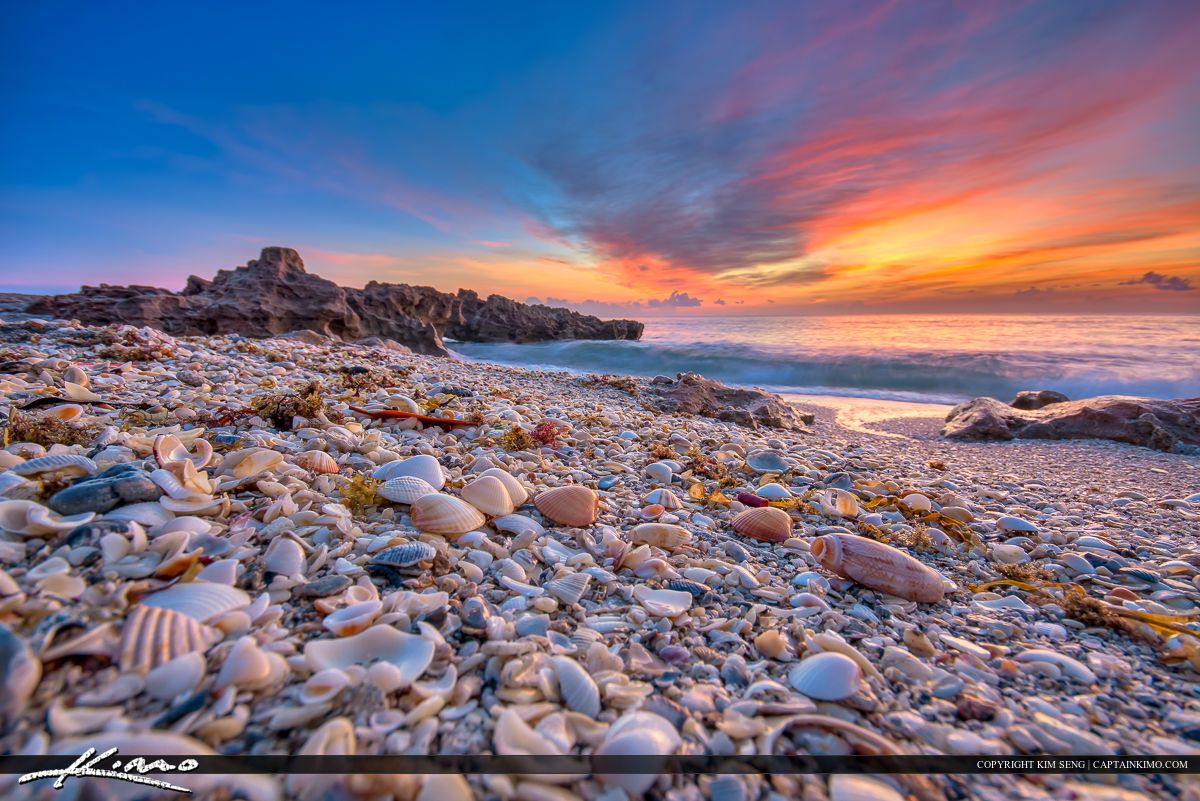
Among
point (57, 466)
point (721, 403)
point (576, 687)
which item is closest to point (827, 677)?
point (576, 687)

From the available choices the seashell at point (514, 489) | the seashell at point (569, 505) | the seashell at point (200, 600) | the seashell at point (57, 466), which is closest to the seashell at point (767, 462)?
the seashell at point (569, 505)

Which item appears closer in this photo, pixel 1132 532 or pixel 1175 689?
pixel 1175 689

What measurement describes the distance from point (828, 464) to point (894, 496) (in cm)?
86

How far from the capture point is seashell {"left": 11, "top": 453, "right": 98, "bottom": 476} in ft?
6.08

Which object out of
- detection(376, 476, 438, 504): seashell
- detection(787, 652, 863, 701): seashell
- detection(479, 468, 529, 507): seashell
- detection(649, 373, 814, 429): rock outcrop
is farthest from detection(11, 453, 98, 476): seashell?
detection(649, 373, 814, 429): rock outcrop

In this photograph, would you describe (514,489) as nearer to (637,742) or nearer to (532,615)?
(532,615)

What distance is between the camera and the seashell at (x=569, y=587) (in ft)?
5.97

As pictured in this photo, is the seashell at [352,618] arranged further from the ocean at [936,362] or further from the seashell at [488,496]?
the ocean at [936,362]

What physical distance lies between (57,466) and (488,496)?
1.73 m

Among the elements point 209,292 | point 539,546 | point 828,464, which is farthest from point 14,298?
point 828,464

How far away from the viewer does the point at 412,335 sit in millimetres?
20125

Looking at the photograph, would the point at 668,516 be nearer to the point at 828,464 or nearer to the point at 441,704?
the point at 441,704

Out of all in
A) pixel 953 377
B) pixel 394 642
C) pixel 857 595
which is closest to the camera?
pixel 394 642

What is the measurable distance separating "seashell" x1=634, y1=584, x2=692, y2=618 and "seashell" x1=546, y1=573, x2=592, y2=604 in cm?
22
